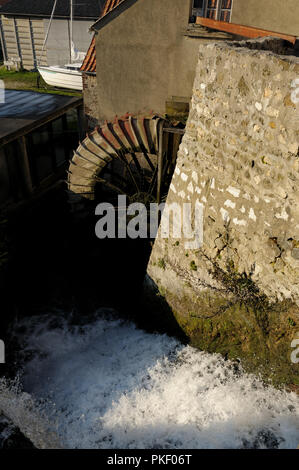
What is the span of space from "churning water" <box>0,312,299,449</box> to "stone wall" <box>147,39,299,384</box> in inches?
16.5

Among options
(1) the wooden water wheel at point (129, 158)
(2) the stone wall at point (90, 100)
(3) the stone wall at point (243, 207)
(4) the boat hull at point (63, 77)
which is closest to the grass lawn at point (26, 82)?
(4) the boat hull at point (63, 77)

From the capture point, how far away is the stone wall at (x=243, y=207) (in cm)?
396

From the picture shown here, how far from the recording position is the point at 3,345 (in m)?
6.36

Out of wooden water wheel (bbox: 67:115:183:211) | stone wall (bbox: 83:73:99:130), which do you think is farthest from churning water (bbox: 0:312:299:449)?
stone wall (bbox: 83:73:99:130)

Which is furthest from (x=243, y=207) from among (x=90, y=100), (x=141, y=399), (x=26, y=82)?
(x=26, y=82)

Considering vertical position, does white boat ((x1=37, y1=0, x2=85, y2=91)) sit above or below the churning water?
above

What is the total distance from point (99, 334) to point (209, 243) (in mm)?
2963

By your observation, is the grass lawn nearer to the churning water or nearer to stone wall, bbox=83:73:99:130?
stone wall, bbox=83:73:99:130

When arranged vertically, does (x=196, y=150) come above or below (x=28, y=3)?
below

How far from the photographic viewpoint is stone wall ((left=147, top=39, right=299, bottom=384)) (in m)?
3.96

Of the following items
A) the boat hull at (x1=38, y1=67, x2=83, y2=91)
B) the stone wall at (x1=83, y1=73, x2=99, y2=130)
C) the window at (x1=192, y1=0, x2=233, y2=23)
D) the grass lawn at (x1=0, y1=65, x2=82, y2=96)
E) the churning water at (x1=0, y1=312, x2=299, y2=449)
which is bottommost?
the churning water at (x1=0, y1=312, x2=299, y2=449)

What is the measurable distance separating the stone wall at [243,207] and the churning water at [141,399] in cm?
42
